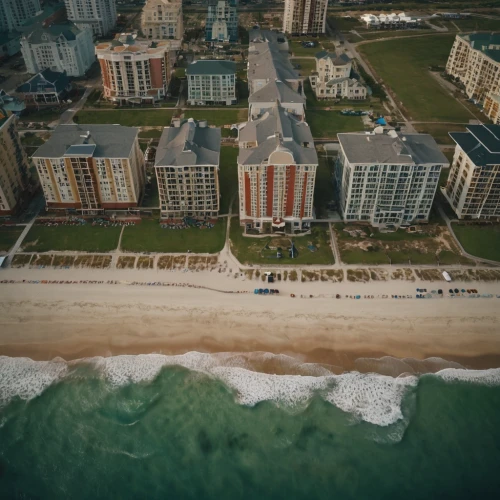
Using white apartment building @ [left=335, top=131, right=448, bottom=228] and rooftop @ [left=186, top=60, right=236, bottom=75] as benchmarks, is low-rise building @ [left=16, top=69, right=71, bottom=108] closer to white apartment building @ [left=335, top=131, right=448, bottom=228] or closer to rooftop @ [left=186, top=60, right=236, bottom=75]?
rooftop @ [left=186, top=60, right=236, bottom=75]

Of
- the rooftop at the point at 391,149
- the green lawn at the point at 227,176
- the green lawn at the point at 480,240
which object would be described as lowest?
the green lawn at the point at 227,176

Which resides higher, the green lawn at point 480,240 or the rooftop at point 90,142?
the rooftop at point 90,142

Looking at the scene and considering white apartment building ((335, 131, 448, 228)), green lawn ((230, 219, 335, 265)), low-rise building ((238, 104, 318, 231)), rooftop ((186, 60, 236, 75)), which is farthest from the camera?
rooftop ((186, 60, 236, 75))

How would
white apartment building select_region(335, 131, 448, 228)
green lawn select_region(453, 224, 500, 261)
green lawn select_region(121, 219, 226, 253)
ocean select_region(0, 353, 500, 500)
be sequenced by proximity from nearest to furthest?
ocean select_region(0, 353, 500, 500) < green lawn select_region(453, 224, 500, 261) < white apartment building select_region(335, 131, 448, 228) < green lawn select_region(121, 219, 226, 253)

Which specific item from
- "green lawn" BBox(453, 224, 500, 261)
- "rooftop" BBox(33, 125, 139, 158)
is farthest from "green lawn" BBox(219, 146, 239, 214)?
"green lawn" BBox(453, 224, 500, 261)

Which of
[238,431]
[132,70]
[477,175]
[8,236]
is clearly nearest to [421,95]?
[477,175]

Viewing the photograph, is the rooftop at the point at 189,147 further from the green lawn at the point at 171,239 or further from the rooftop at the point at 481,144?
the rooftop at the point at 481,144

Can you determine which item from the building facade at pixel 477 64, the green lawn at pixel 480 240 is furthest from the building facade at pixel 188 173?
the building facade at pixel 477 64
